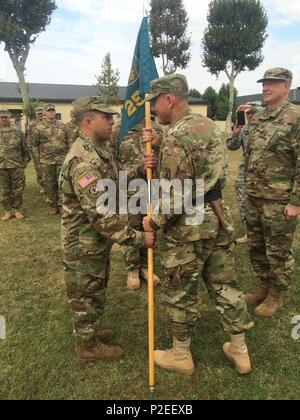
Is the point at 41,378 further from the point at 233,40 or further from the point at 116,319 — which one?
the point at 233,40

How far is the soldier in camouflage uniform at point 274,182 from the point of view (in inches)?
146

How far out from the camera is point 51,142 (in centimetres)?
884

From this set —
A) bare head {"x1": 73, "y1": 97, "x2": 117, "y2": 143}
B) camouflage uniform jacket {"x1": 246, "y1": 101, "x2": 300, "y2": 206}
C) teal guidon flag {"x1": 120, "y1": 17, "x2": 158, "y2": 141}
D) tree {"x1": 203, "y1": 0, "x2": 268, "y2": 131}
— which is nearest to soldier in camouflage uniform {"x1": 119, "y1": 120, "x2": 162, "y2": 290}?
teal guidon flag {"x1": 120, "y1": 17, "x2": 158, "y2": 141}

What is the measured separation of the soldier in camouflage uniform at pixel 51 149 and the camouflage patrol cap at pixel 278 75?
5.85 metres

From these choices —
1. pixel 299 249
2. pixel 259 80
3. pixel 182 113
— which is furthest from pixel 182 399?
pixel 299 249

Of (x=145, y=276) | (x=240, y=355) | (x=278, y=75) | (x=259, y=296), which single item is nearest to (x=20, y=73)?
(x=145, y=276)

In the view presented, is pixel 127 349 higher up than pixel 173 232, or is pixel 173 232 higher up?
pixel 173 232

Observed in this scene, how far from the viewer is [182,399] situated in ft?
9.77

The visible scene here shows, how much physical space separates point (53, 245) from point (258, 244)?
3673 millimetres

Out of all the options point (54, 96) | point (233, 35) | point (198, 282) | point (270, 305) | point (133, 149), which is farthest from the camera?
point (54, 96)

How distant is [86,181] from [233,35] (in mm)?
37036

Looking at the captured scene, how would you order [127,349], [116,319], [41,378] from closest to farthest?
[41,378]
[127,349]
[116,319]

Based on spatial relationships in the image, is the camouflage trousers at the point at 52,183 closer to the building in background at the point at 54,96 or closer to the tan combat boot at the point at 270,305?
the tan combat boot at the point at 270,305

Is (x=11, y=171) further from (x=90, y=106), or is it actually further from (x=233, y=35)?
(x=233, y=35)
